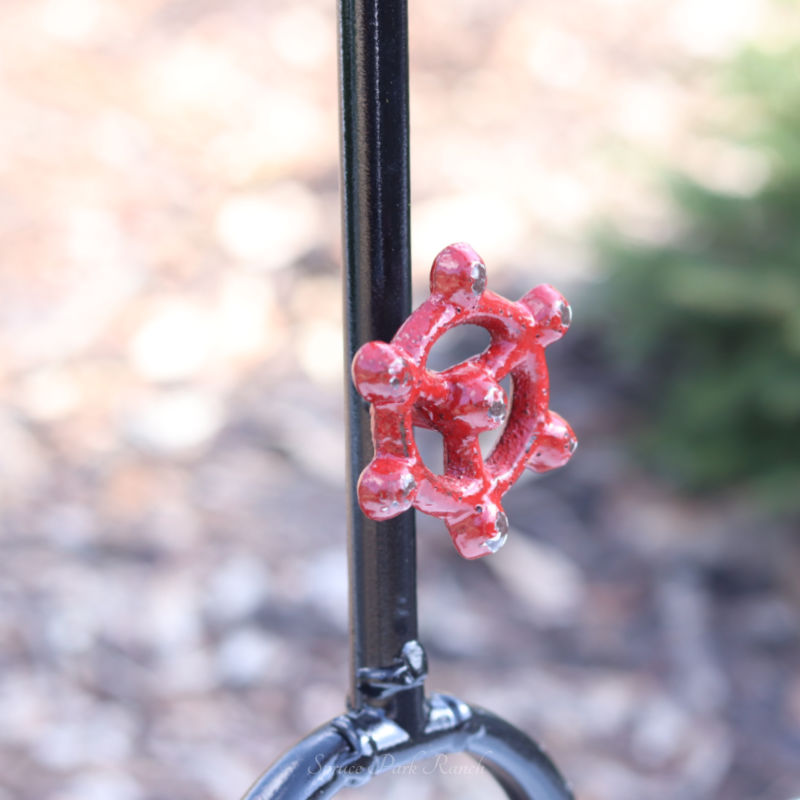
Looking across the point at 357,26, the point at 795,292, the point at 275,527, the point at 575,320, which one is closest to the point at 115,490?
the point at 275,527

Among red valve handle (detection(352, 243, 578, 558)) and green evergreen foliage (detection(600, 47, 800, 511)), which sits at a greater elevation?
green evergreen foliage (detection(600, 47, 800, 511))

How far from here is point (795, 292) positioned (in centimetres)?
137

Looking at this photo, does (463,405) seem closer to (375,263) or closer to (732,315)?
(375,263)

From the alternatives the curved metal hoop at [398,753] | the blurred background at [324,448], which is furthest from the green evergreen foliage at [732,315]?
the curved metal hoop at [398,753]

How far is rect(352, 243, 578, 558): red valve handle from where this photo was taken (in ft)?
1.17

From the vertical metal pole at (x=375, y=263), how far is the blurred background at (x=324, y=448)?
455mm

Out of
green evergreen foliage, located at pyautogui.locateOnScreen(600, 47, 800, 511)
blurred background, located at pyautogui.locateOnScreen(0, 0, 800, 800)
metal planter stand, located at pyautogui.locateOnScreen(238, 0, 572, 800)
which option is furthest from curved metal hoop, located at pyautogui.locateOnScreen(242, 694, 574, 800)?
green evergreen foliage, located at pyautogui.locateOnScreen(600, 47, 800, 511)

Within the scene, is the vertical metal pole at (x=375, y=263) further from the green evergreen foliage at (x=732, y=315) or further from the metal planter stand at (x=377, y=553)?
the green evergreen foliage at (x=732, y=315)

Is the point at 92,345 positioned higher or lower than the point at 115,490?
higher

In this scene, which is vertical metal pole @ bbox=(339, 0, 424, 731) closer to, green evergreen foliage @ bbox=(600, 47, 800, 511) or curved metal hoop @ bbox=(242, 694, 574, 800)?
curved metal hoop @ bbox=(242, 694, 574, 800)

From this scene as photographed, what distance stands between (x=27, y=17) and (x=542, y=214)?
4.47ft

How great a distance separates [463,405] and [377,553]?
0.08 metres

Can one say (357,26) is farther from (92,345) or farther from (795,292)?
(92,345)

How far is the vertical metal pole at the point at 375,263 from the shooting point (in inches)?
15.1
